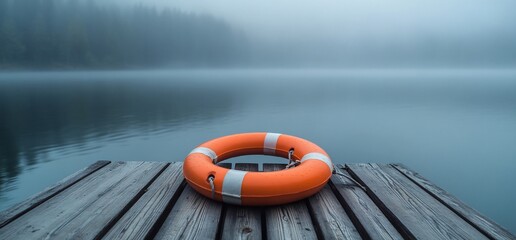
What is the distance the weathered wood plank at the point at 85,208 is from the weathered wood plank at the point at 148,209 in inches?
2.1

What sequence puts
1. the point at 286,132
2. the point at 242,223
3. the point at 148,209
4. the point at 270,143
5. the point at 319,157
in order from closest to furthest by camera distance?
the point at 242,223, the point at 148,209, the point at 319,157, the point at 270,143, the point at 286,132

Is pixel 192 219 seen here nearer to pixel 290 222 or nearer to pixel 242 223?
pixel 242 223

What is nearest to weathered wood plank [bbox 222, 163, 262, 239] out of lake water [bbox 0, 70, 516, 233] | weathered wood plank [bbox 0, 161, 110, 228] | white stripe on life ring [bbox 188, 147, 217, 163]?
white stripe on life ring [bbox 188, 147, 217, 163]

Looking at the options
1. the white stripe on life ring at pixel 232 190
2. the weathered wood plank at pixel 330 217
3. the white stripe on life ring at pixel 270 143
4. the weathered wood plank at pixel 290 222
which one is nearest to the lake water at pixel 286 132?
the white stripe on life ring at pixel 270 143

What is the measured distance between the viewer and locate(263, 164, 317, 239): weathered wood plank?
4.37 ft

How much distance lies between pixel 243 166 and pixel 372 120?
11696 mm

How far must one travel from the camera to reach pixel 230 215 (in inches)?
59.6

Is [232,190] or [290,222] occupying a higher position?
[232,190]

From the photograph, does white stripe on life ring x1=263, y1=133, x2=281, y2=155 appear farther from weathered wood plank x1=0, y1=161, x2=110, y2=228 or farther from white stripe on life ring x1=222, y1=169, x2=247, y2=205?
weathered wood plank x1=0, y1=161, x2=110, y2=228

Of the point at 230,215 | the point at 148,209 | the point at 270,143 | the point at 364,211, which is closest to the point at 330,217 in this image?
the point at 364,211

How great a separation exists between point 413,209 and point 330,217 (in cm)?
49

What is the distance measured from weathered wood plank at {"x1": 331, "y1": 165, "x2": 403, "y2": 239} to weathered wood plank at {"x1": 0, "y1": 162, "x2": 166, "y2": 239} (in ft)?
4.00

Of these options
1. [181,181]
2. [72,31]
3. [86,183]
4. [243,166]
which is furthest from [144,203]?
[72,31]

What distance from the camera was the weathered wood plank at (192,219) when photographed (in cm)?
132
